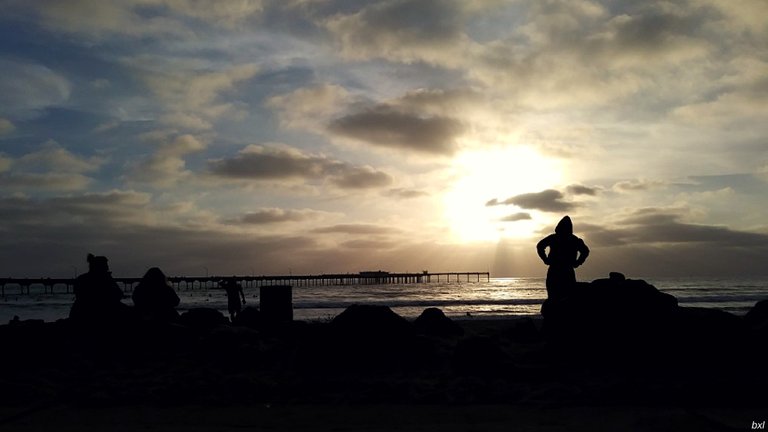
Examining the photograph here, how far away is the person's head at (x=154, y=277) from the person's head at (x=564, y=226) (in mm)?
8532

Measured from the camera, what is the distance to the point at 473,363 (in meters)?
8.08

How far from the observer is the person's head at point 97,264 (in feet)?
36.2

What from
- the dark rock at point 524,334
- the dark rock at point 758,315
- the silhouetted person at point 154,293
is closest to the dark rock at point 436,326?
the dark rock at point 524,334

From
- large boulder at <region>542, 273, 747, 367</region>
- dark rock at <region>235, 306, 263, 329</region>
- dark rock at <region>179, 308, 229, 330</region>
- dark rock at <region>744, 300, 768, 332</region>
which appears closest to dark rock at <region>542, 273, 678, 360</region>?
large boulder at <region>542, 273, 747, 367</region>

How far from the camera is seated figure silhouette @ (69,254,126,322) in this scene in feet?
34.4

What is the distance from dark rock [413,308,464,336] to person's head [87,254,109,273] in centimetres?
612

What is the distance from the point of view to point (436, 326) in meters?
11.7

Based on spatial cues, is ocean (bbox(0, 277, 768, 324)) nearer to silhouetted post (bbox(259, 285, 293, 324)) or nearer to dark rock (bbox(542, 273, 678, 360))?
silhouetted post (bbox(259, 285, 293, 324))

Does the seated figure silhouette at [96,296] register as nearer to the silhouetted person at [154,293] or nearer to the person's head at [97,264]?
the person's head at [97,264]

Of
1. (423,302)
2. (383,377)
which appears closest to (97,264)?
(383,377)

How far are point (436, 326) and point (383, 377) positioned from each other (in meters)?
3.88

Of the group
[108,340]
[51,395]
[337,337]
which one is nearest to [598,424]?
[337,337]

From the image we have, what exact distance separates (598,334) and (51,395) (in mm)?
7250

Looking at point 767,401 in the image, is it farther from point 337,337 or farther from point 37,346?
point 37,346
